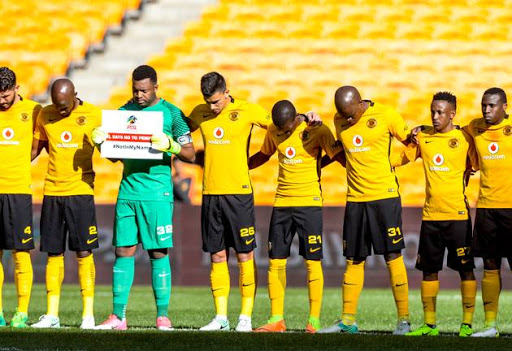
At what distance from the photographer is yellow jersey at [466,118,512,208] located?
9750mm

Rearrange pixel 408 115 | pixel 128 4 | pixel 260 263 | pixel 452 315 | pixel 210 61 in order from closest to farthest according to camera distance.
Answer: pixel 452 315
pixel 260 263
pixel 408 115
pixel 210 61
pixel 128 4

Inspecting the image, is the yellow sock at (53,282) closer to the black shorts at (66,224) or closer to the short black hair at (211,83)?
the black shorts at (66,224)

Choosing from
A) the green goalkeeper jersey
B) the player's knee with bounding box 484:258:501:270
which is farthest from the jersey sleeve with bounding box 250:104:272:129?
the player's knee with bounding box 484:258:501:270

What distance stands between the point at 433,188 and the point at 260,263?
241 inches

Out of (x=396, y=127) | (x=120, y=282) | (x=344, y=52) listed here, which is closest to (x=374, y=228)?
(x=396, y=127)

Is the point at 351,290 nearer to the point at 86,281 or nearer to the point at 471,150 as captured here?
the point at 471,150

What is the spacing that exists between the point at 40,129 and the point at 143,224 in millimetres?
1295

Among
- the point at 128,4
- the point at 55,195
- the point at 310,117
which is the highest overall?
the point at 128,4

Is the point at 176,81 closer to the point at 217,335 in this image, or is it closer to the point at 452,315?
the point at 452,315

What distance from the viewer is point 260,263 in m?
15.8

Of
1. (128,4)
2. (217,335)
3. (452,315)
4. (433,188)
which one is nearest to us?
(217,335)

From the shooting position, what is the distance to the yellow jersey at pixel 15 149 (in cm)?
1041

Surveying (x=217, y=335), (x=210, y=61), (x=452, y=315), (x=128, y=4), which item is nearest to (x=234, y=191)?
(x=217, y=335)

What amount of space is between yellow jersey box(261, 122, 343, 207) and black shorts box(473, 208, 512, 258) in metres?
1.35
